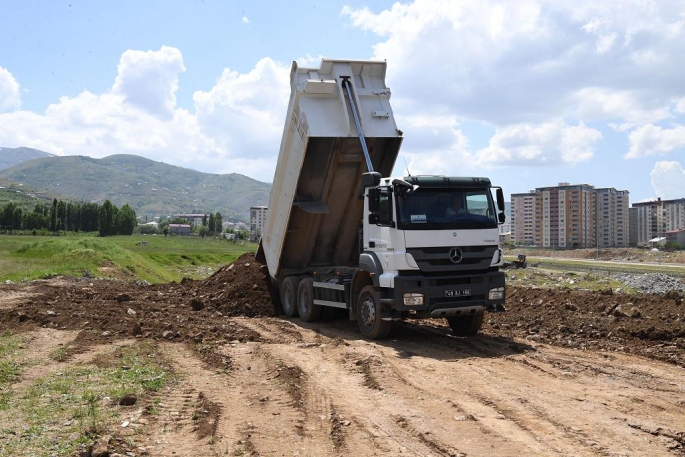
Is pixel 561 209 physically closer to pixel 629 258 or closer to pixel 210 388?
pixel 629 258

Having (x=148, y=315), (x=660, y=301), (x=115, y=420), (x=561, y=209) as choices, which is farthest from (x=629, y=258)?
(x=115, y=420)

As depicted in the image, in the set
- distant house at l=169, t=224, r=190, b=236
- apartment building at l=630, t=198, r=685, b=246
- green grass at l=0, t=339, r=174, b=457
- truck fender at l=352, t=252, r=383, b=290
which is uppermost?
apartment building at l=630, t=198, r=685, b=246

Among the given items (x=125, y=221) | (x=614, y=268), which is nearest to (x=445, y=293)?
(x=614, y=268)

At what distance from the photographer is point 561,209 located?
122938 mm

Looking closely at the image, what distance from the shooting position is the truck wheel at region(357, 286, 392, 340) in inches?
456

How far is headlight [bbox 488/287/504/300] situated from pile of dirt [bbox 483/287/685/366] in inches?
54.4

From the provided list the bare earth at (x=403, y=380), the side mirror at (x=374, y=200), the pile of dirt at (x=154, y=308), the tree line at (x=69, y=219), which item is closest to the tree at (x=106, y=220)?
the tree line at (x=69, y=219)

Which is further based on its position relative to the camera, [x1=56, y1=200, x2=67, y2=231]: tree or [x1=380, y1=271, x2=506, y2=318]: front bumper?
[x1=56, y1=200, x2=67, y2=231]: tree

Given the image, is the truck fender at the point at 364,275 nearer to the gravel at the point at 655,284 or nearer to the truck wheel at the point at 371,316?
the truck wheel at the point at 371,316

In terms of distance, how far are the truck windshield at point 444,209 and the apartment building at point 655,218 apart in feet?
472

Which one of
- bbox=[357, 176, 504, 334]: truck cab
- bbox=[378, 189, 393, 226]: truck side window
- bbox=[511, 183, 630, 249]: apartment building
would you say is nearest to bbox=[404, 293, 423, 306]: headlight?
bbox=[357, 176, 504, 334]: truck cab

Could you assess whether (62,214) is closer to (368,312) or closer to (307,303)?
(307,303)

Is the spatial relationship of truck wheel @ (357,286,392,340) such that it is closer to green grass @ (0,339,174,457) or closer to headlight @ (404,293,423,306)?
headlight @ (404,293,423,306)

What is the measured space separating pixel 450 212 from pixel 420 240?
0.77 m
